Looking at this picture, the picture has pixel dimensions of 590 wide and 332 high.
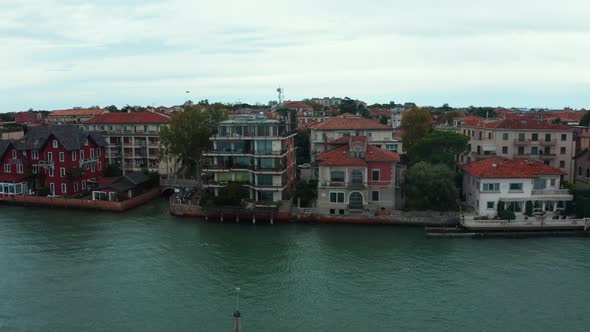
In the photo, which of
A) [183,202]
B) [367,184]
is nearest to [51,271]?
[183,202]

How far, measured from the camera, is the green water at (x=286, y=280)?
24.6m

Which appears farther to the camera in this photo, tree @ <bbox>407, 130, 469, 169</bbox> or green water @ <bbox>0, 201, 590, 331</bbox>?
tree @ <bbox>407, 130, 469, 169</bbox>

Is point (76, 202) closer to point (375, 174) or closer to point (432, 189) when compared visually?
point (375, 174)

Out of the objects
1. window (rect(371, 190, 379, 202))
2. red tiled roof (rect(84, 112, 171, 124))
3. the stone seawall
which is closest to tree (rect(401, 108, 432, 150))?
window (rect(371, 190, 379, 202))

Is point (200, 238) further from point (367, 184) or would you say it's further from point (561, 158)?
point (561, 158)

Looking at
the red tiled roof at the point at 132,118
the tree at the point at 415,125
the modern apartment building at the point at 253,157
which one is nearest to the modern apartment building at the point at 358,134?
the modern apartment building at the point at 253,157

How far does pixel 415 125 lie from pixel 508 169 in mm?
27618

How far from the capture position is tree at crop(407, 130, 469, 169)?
48.8m

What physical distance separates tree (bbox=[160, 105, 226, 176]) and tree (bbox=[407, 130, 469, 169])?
23.4m

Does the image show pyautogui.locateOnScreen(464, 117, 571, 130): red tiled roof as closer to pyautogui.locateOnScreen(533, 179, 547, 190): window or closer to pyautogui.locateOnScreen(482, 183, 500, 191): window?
pyautogui.locateOnScreen(533, 179, 547, 190): window

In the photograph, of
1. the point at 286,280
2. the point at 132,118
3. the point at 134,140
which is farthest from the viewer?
the point at 132,118

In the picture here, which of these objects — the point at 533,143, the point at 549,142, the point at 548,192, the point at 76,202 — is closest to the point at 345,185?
the point at 548,192

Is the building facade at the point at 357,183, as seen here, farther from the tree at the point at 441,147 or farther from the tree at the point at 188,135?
the tree at the point at 188,135

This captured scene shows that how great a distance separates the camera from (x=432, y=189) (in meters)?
41.2
